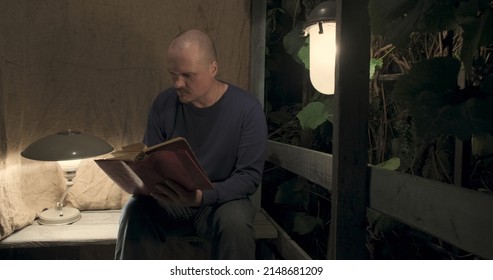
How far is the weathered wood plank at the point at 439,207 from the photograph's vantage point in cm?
97

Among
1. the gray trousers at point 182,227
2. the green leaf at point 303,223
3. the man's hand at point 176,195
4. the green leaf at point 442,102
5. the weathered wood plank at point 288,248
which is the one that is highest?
the green leaf at point 442,102

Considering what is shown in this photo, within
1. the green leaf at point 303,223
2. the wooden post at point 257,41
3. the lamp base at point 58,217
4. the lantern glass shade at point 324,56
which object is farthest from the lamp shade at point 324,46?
the lamp base at point 58,217

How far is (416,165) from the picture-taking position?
2.04 meters

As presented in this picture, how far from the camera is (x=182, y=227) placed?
1747 millimetres

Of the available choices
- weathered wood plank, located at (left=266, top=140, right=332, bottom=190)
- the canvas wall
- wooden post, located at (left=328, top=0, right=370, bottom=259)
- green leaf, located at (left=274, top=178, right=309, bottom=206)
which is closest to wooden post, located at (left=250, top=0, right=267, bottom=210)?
the canvas wall

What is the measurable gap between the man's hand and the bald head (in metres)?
0.65

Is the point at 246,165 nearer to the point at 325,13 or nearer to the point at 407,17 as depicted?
the point at 325,13

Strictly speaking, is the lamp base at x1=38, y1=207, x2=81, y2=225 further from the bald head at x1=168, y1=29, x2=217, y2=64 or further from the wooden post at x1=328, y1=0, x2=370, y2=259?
A: the wooden post at x1=328, y1=0, x2=370, y2=259

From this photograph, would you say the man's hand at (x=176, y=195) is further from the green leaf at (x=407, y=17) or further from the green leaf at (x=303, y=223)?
the green leaf at (x=303, y=223)

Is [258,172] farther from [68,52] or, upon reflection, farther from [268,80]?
[268,80]

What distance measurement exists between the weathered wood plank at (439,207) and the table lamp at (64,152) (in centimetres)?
134

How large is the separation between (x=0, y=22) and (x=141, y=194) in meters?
1.25

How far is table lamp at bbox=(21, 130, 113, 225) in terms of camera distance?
6.13ft
